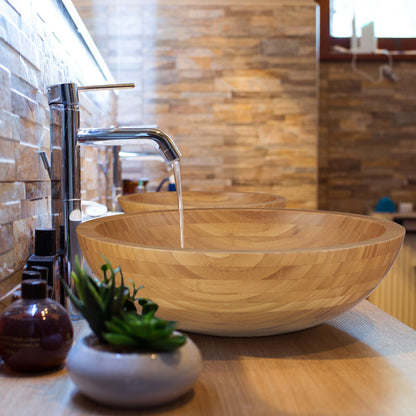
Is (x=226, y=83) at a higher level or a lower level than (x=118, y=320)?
higher

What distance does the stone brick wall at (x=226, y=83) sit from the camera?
2473mm

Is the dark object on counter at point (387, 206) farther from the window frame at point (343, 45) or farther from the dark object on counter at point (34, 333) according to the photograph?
the dark object on counter at point (34, 333)

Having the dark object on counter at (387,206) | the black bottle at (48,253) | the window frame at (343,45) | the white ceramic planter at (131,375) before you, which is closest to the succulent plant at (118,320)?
the white ceramic planter at (131,375)

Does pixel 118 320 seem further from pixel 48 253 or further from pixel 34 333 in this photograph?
pixel 48 253

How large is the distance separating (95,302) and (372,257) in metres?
0.28

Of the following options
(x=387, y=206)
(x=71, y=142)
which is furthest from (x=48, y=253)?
(x=387, y=206)

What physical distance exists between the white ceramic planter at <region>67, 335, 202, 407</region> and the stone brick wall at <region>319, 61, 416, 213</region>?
8.78ft

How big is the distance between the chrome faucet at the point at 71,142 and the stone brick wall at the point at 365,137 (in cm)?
235

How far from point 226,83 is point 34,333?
2.11 m

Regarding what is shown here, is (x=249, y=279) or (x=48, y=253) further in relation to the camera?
(x=48, y=253)

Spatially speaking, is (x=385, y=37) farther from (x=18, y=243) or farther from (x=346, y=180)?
(x=18, y=243)

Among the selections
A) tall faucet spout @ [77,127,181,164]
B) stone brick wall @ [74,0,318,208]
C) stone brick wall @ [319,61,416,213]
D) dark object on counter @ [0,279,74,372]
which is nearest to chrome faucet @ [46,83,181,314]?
tall faucet spout @ [77,127,181,164]

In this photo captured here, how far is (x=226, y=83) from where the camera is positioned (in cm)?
249

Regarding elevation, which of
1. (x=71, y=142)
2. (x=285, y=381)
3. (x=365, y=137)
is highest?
(x=365, y=137)
